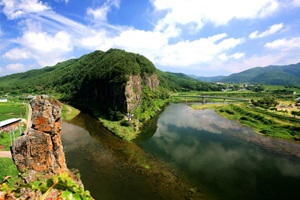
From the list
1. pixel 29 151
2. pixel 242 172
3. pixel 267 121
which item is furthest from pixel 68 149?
pixel 267 121

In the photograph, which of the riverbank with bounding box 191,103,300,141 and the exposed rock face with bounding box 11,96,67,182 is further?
the riverbank with bounding box 191,103,300,141

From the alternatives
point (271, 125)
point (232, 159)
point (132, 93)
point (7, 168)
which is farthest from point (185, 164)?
point (132, 93)

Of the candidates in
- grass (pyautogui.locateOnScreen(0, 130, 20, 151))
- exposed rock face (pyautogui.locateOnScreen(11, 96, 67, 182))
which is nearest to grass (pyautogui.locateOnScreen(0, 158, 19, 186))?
grass (pyautogui.locateOnScreen(0, 130, 20, 151))

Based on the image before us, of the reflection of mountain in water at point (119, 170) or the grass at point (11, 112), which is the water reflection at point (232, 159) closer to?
the reflection of mountain in water at point (119, 170)

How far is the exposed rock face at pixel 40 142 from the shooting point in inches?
474

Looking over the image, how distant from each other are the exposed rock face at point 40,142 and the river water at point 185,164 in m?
13.2

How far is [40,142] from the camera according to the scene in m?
12.7

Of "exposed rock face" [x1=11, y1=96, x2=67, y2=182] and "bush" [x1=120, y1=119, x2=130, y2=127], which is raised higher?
"exposed rock face" [x1=11, y1=96, x2=67, y2=182]

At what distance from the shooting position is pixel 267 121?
5825 centimetres

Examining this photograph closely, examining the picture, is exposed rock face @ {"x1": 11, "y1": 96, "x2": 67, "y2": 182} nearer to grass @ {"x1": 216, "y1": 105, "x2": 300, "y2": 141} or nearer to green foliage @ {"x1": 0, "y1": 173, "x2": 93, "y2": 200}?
green foliage @ {"x1": 0, "y1": 173, "x2": 93, "y2": 200}

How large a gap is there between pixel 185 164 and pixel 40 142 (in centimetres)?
2444

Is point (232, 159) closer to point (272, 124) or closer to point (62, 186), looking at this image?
point (272, 124)

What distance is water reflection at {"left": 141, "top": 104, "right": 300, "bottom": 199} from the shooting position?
86.4ft

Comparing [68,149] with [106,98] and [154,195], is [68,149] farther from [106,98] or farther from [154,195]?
[106,98]
